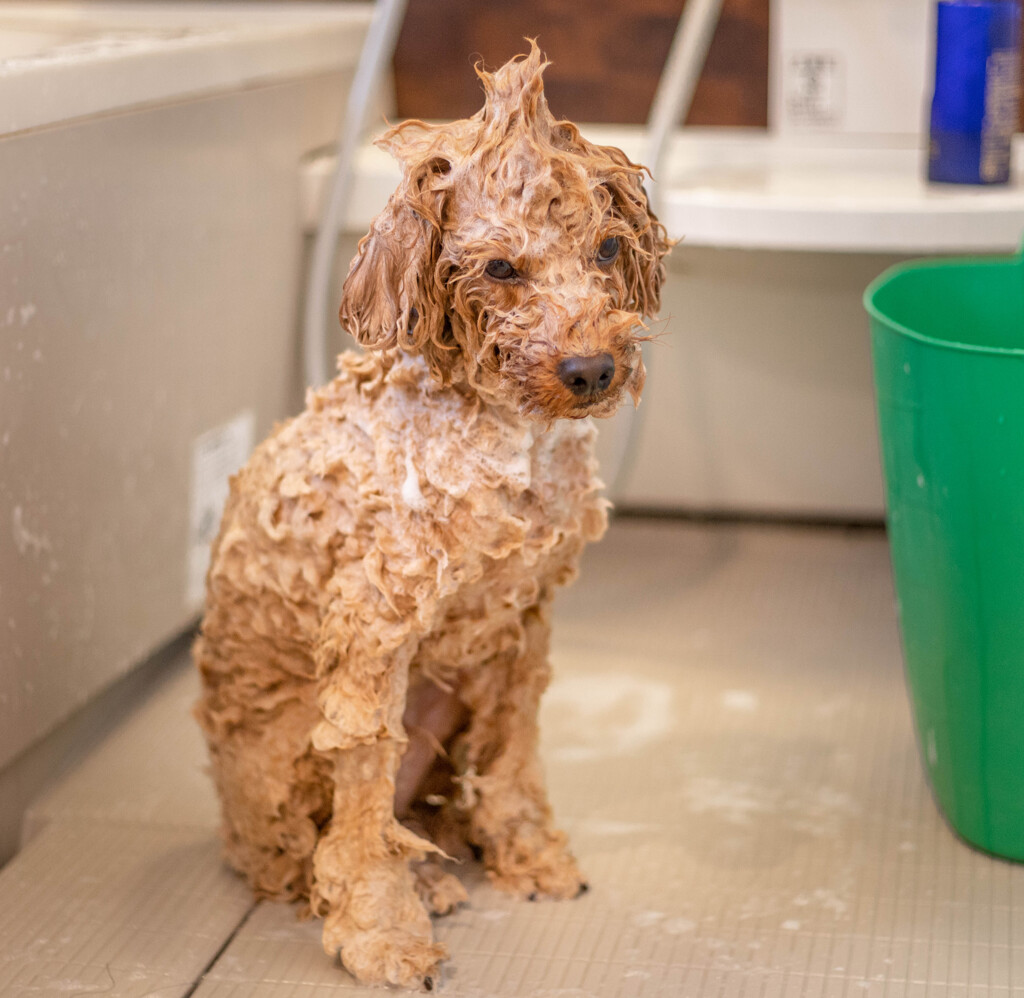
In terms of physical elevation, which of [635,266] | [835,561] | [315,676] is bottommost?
[835,561]

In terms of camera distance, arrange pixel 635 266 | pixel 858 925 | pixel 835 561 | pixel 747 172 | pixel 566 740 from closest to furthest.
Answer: pixel 635 266 → pixel 858 925 → pixel 566 740 → pixel 747 172 → pixel 835 561

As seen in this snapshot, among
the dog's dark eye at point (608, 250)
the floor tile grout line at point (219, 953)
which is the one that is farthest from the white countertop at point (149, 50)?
the floor tile grout line at point (219, 953)

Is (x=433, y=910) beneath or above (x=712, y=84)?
beneath

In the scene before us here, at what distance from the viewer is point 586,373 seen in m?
0.76

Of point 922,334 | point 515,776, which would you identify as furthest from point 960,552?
point 515,776

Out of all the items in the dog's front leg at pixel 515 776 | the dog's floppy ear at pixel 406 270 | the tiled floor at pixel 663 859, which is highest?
the dog's floppy ear at pixel 406 270

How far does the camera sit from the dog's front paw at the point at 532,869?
1027 millimetres

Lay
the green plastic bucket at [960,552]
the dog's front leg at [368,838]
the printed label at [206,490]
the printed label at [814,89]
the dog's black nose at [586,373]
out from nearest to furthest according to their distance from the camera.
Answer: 1. the dog's black nose at [586,373]
2. the dog's front leg at [368,838]
3. the green plastic bucket at [960,552]
4. the printed label at [206,490]
5. the printed label at [814,89]

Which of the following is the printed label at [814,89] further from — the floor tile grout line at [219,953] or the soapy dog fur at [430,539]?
the floor tile grout line at [219,953]

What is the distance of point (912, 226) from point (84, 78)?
79 cm

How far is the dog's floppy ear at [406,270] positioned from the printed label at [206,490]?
56cm

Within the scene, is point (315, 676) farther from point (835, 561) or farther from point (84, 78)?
point (835, 561)

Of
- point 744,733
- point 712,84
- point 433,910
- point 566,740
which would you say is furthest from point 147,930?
point 712,84

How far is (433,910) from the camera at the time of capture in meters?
1.00
